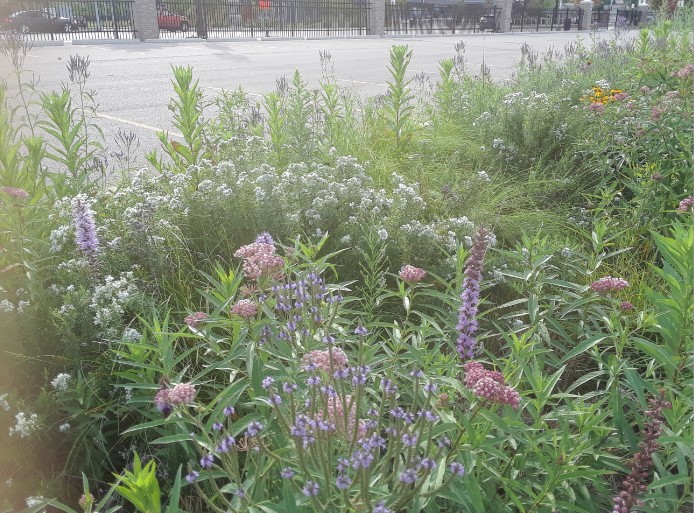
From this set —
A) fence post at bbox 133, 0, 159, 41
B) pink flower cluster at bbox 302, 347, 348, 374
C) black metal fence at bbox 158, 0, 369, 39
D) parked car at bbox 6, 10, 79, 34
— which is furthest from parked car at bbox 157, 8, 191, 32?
pink flower cluster at bbox 302, 347, 348, 374

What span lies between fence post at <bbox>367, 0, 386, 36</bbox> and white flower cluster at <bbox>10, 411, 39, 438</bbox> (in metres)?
34.7

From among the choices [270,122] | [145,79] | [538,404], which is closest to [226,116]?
[270,122]

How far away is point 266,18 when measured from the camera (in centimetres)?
3262

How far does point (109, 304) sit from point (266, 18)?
105ft

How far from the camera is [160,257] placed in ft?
11.3

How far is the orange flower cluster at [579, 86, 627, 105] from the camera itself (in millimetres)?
6371

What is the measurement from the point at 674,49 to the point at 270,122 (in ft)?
20.3

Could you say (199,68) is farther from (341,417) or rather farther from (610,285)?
(341,417)

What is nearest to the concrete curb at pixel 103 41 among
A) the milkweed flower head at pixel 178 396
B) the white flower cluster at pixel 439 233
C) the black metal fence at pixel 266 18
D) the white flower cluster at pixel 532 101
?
the black metal fence at pixel 266 18

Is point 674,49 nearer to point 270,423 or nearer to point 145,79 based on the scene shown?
point 270,423

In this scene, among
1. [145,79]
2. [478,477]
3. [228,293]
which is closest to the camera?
[478,477]

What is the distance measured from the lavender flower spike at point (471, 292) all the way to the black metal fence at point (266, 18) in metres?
29.0

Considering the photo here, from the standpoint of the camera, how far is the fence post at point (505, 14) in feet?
139

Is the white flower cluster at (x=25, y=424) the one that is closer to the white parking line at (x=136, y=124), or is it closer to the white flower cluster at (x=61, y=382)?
the white flower cluster at (x=61, y=382)
